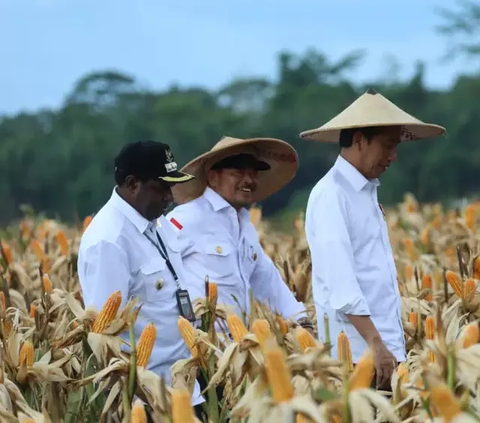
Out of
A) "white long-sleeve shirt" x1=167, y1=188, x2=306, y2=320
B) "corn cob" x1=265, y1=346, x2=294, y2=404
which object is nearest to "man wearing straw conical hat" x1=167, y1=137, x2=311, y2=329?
"white long-sleeve shirt" x1=167, y1=188, x2=306, y2=320

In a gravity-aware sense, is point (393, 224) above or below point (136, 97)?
above

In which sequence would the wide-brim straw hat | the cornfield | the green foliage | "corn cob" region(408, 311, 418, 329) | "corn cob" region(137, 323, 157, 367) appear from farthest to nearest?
the green foliage < the wide-brim straw hat < "corn cob" region(408, 311, 418, 329) < "corn cob" region(137, 323, 157, 367) < the cornfield

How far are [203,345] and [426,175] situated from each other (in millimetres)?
35209

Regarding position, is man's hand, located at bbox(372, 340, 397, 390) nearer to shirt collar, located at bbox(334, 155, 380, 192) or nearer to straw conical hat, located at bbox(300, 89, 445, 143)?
shirt collar, located at bbox(334, 155, 380, 192)

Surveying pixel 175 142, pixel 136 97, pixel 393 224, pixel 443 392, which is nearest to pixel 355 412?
pixel 443 392

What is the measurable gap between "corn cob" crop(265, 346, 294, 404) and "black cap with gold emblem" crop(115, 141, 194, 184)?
5.48ft

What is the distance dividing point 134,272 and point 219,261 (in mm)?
921

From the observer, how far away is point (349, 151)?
4.10 meters

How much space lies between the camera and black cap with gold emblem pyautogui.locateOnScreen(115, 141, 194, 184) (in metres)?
3.80

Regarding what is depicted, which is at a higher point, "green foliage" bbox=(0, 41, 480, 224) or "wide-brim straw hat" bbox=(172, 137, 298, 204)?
"wide-brim straw hat" bbox=(172, 137, 298, 204)

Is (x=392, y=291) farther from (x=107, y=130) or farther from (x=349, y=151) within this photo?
(x=107, y=130)

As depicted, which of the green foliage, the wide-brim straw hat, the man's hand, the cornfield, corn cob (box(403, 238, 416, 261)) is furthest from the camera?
the green foliage

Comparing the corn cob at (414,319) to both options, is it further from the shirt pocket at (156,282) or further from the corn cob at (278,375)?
the corn cob at (278,375)

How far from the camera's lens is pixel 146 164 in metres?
3.79
